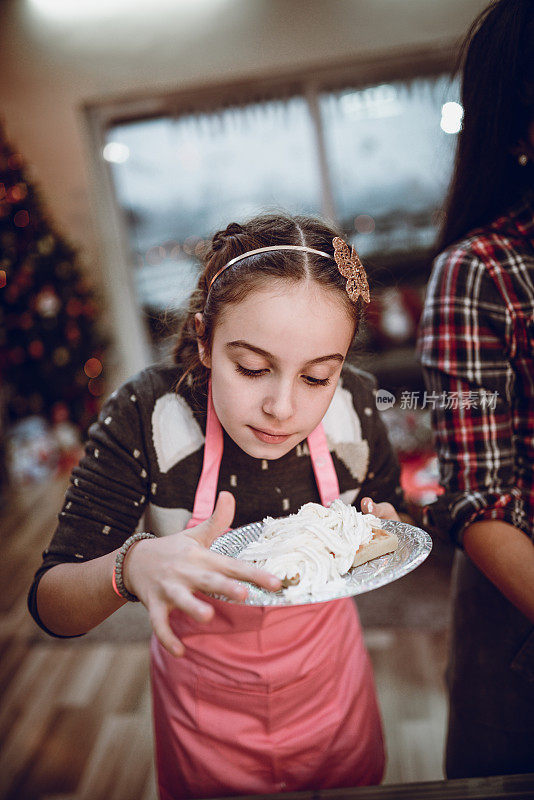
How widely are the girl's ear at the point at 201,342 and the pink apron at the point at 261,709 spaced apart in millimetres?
366

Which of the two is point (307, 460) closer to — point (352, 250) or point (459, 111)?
point (352, 250)

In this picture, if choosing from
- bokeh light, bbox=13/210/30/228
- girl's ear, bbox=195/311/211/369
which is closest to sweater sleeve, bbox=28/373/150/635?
girl's ear, bbox=195/311/211/369

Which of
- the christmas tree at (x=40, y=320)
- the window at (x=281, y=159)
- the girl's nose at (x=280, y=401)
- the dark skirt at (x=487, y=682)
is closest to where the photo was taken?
the girl's nose at (x=280, y=401)

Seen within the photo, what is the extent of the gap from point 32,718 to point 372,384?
1946 millimetres

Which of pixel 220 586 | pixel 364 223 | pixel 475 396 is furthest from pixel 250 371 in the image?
pixel 364 223

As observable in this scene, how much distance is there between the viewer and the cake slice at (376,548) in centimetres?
63

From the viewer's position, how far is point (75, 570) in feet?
2.26

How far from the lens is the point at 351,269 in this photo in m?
0.70

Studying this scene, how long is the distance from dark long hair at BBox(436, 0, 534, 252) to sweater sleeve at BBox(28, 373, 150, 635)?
615 mm

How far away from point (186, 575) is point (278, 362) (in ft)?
0.77

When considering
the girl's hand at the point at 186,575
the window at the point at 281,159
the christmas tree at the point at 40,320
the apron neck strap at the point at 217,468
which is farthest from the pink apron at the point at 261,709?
the window at the point at 281,159

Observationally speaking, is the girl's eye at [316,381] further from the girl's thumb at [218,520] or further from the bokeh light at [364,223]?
the bokeh light at [364,223]

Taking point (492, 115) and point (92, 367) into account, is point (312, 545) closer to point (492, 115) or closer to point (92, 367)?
point (492, 115)

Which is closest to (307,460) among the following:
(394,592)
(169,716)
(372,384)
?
(372,384)
